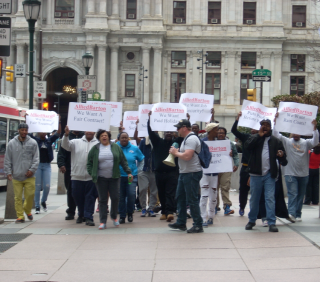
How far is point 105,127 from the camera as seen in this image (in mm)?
11477

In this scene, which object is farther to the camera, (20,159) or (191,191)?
(20,159)

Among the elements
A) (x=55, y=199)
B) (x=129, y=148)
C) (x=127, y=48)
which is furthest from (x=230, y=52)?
(x=129, y=148)

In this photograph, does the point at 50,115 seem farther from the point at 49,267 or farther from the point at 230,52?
the point at 230,52

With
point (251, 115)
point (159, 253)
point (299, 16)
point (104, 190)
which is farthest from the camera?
point (299, 16)

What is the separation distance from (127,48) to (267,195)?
4798cm

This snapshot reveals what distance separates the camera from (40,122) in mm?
12828

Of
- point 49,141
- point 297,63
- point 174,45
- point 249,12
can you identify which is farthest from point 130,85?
point 49,141

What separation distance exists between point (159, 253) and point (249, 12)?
52.5 meters

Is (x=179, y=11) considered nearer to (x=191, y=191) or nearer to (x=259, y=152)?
(x=259, y=152)

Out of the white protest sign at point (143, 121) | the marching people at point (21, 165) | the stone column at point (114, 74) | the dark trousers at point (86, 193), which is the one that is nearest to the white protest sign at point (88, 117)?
the marching people at point (21, 165)

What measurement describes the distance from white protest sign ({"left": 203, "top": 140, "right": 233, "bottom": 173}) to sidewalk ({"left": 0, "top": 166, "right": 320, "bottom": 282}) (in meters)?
1.14

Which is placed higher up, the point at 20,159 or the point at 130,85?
the point at 130,85

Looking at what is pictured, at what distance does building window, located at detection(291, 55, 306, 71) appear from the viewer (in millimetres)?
57969

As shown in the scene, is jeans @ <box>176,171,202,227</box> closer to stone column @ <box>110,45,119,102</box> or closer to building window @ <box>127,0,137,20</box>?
stone column @ <box>110,45,119,102</box>
